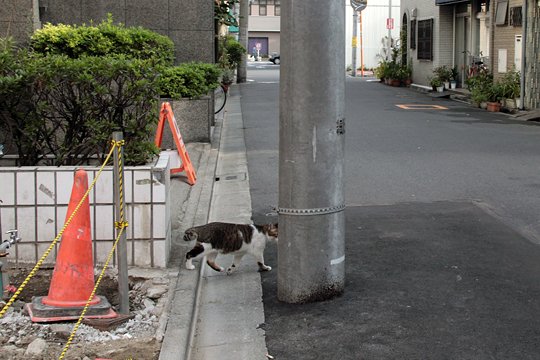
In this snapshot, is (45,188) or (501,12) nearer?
(45,188)

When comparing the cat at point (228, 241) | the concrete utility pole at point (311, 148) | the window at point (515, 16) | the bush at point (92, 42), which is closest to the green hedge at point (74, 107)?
the cat at point (228, 241)

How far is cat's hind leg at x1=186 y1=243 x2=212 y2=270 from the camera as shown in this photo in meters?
6.18

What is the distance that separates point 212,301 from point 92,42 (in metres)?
7.39

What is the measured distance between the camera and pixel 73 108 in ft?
21.2

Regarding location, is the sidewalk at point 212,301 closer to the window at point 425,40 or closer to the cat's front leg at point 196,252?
the cat's front leg at point 196,252

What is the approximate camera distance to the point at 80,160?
6605 millimetres

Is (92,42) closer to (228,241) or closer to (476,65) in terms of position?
(228,241)

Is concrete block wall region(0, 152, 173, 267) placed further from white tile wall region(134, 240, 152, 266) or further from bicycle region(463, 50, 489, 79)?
bicycle region(463, 50, 489, 79)

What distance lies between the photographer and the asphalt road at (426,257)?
492 cm

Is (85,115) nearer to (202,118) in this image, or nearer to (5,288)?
(5,288)

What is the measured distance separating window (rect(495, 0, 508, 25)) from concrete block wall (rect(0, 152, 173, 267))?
18419 millimetres

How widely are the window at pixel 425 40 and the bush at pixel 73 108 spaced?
24.2 metres

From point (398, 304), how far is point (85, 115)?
9.74 ft

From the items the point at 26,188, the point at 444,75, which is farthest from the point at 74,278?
the point at 444,75
